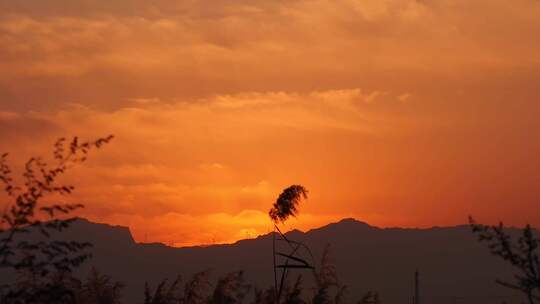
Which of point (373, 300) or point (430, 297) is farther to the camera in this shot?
point (430, 297)

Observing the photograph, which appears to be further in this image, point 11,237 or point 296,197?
point 296,197

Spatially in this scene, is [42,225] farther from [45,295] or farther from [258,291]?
[258,291]

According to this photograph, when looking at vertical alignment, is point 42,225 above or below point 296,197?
below

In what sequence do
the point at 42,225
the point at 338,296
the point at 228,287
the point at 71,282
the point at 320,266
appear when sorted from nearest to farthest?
the point at 42,225, the point at 71,282, the point at 228,287, the point at 320,266, the point at 338,296

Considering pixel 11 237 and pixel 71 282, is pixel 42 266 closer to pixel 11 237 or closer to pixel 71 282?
pixel 11 237

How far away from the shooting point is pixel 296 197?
1241 centimetres

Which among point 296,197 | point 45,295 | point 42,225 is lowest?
point 45,295

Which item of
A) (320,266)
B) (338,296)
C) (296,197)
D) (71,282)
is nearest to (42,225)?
(296,197)

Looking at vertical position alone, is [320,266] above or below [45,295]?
above

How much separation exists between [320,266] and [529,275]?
37.0 feet

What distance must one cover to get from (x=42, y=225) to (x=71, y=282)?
8.22 metres

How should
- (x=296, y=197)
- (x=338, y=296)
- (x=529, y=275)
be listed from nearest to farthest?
(x=529, y=275) < (x=296, y=197) < (x=338, y=296)

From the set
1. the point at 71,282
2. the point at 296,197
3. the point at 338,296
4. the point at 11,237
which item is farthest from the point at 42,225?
the point at 338,296

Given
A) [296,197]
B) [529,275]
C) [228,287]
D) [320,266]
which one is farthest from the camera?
[320,266]
